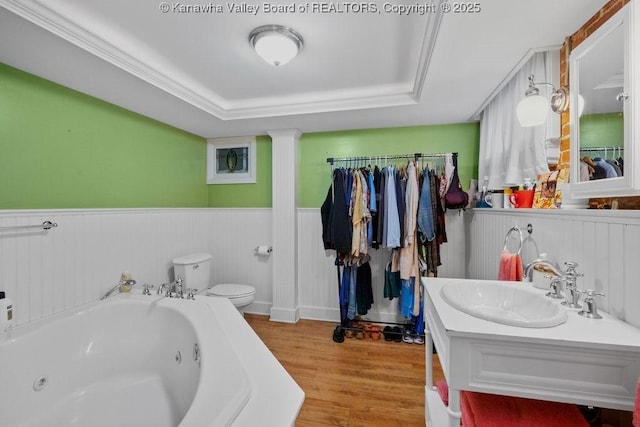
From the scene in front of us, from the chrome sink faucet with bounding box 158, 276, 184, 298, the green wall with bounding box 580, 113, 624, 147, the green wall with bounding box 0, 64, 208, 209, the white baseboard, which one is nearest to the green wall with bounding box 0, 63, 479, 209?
the green wall with bounding box 0, 64, 208, 209

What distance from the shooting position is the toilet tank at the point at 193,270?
2406 millimetres

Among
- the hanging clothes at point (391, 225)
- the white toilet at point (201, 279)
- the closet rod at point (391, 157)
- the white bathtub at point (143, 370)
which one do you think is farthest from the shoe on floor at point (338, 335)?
the closet rod at point (391, 157)

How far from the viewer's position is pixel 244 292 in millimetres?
2531

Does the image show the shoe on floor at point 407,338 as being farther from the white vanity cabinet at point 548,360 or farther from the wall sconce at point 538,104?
the wall sconce at point 538,104

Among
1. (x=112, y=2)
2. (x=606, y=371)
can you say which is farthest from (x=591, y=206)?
(x=112, y=2)

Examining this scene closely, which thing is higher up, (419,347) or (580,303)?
(580,303)

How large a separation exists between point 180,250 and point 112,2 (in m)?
2.02

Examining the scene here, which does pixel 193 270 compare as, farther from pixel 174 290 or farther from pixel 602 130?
pixel 602 130

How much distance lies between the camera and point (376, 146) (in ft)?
9.05

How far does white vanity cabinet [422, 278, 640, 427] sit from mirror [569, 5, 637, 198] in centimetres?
53

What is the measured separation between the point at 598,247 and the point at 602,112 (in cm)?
55

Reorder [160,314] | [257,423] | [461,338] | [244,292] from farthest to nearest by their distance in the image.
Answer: [244,292], [160,314], [461,338], [257,423]

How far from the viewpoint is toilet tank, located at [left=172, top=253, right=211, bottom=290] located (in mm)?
2406

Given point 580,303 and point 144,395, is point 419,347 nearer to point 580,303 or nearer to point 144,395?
point 580,303
